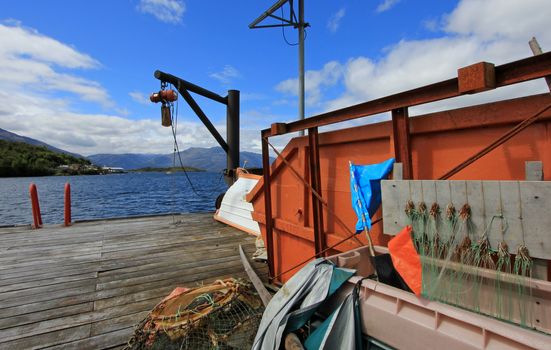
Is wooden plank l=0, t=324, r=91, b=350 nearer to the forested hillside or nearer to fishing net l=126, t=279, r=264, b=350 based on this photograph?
fishing net l=126, t=279, r=264, b=350

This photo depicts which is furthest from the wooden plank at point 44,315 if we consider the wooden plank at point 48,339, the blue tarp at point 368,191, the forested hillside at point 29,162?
the forested hillside at point 29,162

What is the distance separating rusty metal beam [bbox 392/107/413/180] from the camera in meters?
2.38

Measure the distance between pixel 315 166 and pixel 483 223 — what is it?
184 centimetres

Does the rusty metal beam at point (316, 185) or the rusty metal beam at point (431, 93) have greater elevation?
the rusty metal beam at point (431, 93)

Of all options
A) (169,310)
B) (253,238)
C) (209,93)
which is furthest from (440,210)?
(209,93)

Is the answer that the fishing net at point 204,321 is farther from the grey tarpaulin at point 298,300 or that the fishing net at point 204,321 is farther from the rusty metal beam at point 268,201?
the rusty metal beam at point 268,201

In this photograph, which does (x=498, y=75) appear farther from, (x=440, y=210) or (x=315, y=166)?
(x=315, y=166)

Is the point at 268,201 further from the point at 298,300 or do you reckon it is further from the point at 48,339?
the point at 48,339

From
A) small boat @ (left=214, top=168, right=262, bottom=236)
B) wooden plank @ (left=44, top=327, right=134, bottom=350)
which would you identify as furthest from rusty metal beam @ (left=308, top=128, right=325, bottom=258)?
small boat @ (left=214, top=168, right=262, bottom=236)

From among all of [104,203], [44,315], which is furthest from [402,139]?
[104,203]

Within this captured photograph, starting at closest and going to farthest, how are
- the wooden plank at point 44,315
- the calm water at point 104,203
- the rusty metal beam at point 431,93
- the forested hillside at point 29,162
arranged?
the rusty metal beam at point 431,93 < the wooden plank at point 44,315 < the calm water at point 104,203 < the forested hillside at point 29,162

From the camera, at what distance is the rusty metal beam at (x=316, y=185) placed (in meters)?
3.38

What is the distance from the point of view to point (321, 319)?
75.4 inches

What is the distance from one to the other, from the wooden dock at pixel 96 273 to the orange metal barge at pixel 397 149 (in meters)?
1.60
